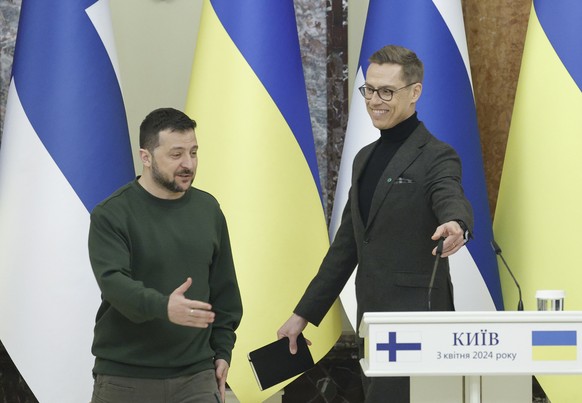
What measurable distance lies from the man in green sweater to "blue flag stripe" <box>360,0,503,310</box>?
43.7 inches

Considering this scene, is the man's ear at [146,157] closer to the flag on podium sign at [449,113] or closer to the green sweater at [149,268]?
the green sweater at [149,268]

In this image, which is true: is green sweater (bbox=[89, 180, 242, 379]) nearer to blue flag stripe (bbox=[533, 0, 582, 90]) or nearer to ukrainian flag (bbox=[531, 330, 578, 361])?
ukrainian flag (bbox=[531, 330, 578, 361])

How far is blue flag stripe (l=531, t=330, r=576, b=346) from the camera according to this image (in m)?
1.71

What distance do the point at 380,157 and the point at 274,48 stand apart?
2.74 ft

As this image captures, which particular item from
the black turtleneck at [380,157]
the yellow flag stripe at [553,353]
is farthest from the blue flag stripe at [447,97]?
the yellow flag stripe at [553,353]

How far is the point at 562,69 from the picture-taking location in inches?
121

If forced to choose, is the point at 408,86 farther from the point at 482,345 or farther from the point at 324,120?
the point at 324,120

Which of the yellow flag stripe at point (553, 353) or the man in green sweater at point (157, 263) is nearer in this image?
the yellow flag stripe at point (553, 353)

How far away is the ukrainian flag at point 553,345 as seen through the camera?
1708mm

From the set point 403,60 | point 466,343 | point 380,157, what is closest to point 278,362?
point 380,157

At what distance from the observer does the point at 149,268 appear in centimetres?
224

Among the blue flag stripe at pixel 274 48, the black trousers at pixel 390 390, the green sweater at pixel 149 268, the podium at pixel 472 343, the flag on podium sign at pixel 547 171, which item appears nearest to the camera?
the podium at pixel 472 343

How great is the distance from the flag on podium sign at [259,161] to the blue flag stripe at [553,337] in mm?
1470

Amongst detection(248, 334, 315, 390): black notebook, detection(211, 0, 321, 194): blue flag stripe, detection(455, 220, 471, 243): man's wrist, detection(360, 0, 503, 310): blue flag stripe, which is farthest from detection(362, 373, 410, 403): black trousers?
detection(211, 0, 321, 194): blue flag stripe
